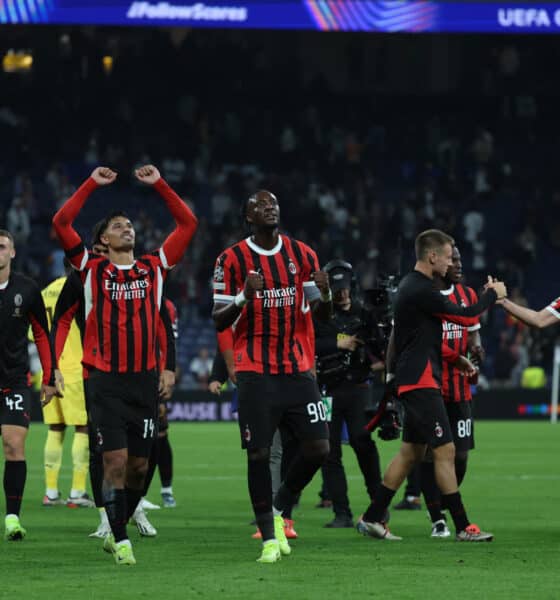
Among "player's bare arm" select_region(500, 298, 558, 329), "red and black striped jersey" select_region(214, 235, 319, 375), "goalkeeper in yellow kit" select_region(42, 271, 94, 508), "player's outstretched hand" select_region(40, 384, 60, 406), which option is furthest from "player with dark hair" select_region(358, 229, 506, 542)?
"goalkeeper in yellow kit" select_region(42, 271, 94, 508)

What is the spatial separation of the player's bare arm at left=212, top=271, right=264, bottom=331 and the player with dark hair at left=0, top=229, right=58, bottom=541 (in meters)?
1.70

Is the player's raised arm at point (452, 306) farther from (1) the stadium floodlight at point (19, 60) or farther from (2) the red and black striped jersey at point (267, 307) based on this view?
(1) the stadium floodlight at point (19, 60)

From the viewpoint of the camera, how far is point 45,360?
1014 centimetres

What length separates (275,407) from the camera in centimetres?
899

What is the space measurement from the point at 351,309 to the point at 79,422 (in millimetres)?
2915

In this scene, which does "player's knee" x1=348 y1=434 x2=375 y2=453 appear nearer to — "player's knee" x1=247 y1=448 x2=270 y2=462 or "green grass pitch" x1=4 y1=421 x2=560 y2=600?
"green grass pitch" x1=4 y1=421 x2=560 y2=600

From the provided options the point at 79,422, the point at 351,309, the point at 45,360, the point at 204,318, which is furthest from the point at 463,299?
the point at 204,318

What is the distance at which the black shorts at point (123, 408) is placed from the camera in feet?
→ 29.2

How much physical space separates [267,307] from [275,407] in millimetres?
620

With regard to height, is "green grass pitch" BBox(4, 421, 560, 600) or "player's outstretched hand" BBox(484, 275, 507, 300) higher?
"player's outstretched hand" BBox(484, 275, 507, 300)

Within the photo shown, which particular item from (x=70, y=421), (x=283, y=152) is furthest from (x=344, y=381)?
(x=283, y=152)

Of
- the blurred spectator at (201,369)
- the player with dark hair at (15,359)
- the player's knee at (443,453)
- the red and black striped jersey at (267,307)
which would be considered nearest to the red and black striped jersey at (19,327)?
the player with dark hair at (15,359)

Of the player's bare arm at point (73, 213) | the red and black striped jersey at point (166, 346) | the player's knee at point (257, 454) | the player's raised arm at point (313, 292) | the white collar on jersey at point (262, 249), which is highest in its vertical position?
the player's bare arm at point (73, 213)

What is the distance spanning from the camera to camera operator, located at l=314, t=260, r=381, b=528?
36.8ft
